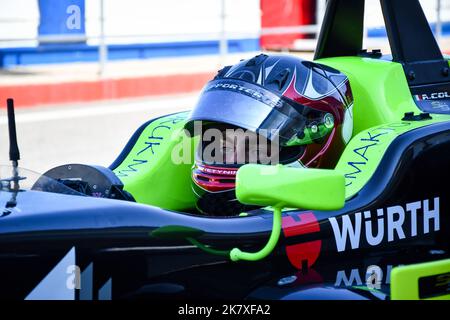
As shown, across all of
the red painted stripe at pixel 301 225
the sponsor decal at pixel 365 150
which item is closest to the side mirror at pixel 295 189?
the red painted stripe at pixel 301 225

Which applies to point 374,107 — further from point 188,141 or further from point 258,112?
point 188,141

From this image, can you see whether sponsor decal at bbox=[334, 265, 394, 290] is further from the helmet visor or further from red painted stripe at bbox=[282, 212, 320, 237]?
the helmet visor

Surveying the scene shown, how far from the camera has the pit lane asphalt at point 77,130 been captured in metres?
7.03

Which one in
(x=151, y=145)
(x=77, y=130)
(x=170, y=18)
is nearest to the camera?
(x=151, y=145)

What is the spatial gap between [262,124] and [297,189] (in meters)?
0.95

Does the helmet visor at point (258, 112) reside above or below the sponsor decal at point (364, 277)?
above

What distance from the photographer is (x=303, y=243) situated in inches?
110

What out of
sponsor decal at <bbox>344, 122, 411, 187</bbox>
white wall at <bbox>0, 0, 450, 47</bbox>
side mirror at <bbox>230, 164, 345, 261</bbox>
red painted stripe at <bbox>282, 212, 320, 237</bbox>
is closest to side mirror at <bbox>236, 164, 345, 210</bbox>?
side mirror at <bbox>230, 164, 345, 261</bbox>

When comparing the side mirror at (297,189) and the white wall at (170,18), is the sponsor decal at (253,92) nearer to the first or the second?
the side mirror at (297,189)

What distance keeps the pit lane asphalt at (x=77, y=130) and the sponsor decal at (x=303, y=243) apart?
4026 millimetres

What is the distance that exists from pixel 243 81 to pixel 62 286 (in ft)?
4.19

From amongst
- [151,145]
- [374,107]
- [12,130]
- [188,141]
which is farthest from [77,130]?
[12,130]

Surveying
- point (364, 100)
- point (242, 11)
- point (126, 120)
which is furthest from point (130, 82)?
point (364, 100)

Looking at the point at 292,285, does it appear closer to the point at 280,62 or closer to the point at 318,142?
the point at 318,142
